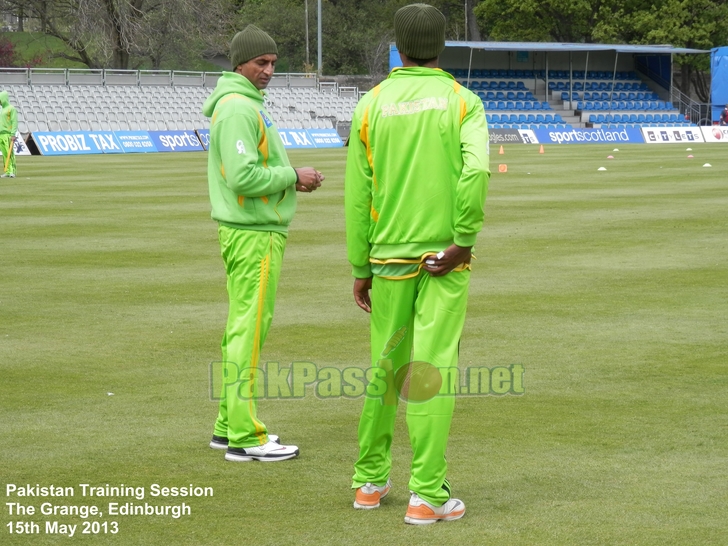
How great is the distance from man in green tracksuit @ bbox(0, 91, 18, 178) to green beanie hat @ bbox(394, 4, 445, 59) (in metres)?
23.5

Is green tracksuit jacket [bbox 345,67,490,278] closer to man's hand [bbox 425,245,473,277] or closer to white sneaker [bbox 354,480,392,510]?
man's hand [bbox 425,245,473,277]

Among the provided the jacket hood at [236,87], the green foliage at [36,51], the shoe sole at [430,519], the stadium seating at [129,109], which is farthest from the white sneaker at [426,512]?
the green foliage at [36,51]

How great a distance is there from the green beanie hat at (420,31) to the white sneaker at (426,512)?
192cm

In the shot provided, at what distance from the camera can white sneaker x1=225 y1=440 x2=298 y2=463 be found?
5.99 meters

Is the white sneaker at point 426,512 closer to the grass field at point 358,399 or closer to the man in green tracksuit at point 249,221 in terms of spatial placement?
the grass field at point 358,399

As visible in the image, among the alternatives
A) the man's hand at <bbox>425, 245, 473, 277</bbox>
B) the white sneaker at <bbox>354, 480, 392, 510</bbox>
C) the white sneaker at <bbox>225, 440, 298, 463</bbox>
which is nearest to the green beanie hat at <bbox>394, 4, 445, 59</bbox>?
the man's hand at <bbox>425, 245, 473, 277</bbox>

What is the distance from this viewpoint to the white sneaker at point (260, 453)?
5.99 metres

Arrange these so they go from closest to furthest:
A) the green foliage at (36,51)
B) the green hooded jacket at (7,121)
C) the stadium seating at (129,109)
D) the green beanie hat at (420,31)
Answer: the green beanie hat at (420,31)
the green hooded jacket at (7,121)
the stadium seating at (129,109)
the green foliage at (36,51)

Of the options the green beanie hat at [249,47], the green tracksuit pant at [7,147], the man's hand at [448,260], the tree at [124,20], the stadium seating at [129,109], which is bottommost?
the stadium seating at [129,109]

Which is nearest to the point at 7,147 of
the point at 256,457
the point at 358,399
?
the point at 358,399

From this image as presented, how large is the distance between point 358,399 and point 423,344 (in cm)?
252

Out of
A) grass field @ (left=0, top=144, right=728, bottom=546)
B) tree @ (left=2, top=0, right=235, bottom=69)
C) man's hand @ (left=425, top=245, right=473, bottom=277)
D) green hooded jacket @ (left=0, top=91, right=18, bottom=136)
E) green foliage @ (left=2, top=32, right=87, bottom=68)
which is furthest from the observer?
green foliage @ (left=2, top=32, right=87, bottom=68)

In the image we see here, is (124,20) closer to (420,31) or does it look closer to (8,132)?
(8,132)

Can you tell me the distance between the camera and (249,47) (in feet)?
19.6
